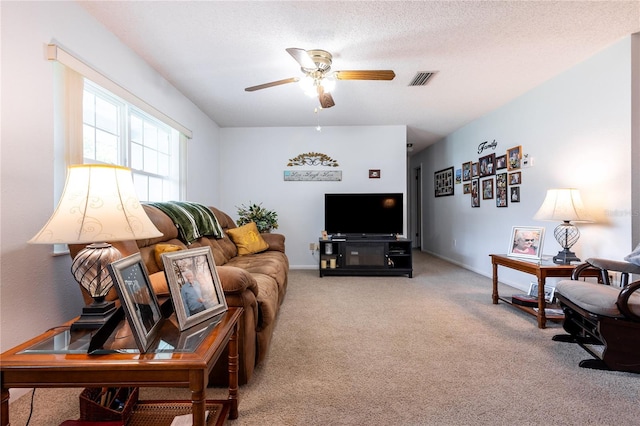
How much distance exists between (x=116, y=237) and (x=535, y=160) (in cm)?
400

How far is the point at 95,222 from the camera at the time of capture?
3.45 ft

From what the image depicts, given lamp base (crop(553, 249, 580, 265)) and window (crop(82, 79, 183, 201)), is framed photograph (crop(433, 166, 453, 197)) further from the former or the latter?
window (crop(82, 79, 183, 201))

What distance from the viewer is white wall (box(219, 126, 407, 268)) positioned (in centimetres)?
481

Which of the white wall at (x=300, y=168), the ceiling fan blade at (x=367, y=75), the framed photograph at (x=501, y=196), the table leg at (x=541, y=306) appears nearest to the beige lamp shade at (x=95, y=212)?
the ceiling fan blade at (x=367, y=75)

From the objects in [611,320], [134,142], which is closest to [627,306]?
[611,320]

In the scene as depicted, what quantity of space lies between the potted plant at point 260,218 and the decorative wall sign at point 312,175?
0.69m

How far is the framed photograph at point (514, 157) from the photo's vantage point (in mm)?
3562

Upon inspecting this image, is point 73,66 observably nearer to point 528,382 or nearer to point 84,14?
point 84,14

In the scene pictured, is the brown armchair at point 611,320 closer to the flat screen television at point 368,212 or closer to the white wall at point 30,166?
the flat screen television at point 368,212

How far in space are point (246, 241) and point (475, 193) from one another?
11.5 feet

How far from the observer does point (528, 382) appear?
1.64 meters

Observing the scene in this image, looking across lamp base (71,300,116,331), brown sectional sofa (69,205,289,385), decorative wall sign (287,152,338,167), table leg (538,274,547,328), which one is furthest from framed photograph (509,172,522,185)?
lamp base (71,300,116,331)

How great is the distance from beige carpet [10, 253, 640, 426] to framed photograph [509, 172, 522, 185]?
5.45ft

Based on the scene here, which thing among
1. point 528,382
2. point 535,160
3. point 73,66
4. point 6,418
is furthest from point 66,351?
point 535,160
